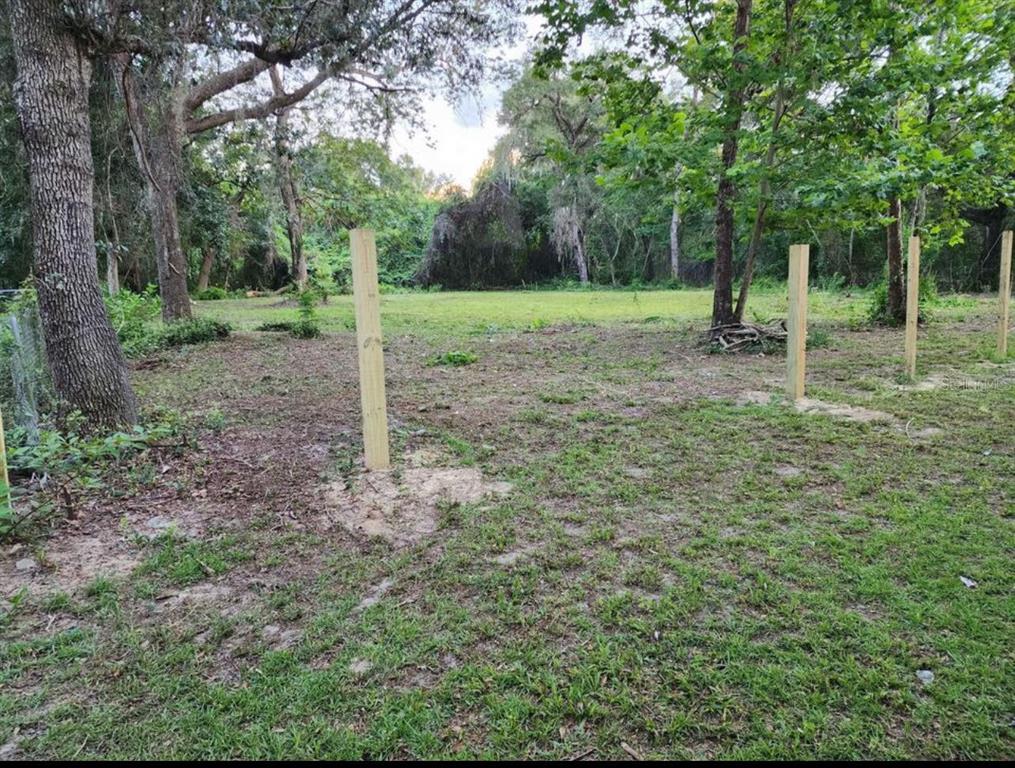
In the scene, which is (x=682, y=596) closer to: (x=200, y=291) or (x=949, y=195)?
(x=949, y=195)

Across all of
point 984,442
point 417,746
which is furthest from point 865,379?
point 417,746

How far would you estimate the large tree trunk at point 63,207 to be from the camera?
11.0ft

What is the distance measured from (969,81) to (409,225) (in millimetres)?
18772

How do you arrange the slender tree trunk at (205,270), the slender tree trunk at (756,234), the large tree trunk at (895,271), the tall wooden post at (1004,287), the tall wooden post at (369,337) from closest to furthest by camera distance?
the tall wooden post at (369,337), the tall wooden post at (1004,287), the slender tree trunk at (756,234), the large tree trunk at (895,271), the slender tree trunk at (205,270)

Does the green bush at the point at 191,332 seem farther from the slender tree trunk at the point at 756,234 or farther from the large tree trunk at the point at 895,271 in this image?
the large tree trunk at the point at 895,271

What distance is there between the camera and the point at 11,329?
10.9 ft

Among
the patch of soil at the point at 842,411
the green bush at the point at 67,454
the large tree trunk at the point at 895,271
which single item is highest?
the large tree trunk at the point at 895,271

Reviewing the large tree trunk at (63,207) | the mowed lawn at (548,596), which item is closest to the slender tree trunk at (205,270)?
the large tree trunk at (63,207)

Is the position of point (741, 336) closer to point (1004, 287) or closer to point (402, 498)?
point (1004, 287)

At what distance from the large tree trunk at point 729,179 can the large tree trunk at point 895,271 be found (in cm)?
293

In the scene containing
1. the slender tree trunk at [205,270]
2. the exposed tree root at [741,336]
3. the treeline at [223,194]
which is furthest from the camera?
the slender tree trunk at [205,270]

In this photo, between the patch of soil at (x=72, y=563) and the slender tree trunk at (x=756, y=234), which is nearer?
the patch of soil at (x=72, y=563)

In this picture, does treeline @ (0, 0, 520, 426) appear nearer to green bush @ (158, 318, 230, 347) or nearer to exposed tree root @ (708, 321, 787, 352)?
green bush @ (158, 318, 230, 347)

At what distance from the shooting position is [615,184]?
6.67 meters
